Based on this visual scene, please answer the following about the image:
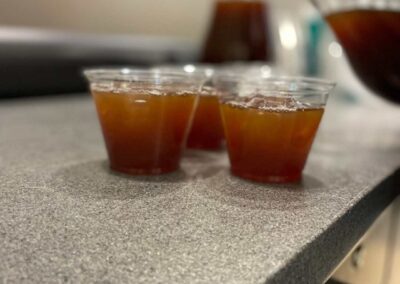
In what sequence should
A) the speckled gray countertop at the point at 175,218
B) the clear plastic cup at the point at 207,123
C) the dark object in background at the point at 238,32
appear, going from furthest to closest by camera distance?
the dark object in background at the point at 238,32, the clear plastic cup at the point at 207,123, the speckled gray countertop at the point at 175,218

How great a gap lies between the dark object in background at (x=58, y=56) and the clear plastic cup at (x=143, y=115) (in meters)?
0.51

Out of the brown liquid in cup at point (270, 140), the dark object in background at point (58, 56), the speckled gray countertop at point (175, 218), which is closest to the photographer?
the speckled gray countertop at point (175, 218)

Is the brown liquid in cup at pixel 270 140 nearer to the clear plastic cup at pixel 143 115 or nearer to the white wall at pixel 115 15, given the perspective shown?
the clear plastic cup at pixel 143 115

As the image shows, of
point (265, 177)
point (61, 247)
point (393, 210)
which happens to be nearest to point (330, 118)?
point (393, 210)

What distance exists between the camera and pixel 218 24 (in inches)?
47.3

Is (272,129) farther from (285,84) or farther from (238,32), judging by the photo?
(238,32)

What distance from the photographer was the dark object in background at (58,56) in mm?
958

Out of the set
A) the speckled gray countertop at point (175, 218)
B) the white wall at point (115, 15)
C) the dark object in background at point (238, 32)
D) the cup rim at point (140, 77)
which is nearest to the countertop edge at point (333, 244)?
the speckled gray countertop at point (175, 218)

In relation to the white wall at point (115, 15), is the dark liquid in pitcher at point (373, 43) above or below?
below

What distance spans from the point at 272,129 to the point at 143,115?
141 mm

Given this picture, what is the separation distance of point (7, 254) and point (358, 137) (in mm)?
686

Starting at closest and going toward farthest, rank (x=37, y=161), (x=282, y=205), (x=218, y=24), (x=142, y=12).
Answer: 1. (x=282, y=205)
2. (x=37, y=161)
3. (x=218, y=24)
4. (x=142, y=12)

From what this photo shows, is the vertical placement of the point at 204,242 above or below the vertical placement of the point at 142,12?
below

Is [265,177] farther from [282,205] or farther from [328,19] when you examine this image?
[328,19]
